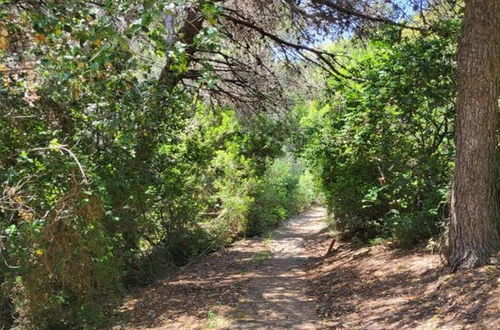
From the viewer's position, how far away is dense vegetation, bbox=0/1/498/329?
498cm

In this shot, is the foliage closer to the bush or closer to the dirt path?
the dirt path

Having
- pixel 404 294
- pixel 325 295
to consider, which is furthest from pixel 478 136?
pixel 325 295

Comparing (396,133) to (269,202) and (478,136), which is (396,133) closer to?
(478,136)

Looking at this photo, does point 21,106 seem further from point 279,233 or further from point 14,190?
point 279,233

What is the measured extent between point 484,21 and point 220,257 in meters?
8.85

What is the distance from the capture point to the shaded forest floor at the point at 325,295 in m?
5.47

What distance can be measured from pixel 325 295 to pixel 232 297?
61.5 inches

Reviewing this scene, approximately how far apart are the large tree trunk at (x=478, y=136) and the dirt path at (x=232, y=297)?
2.26 metres

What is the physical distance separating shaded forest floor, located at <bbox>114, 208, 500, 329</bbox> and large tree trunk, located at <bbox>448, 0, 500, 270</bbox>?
44cm

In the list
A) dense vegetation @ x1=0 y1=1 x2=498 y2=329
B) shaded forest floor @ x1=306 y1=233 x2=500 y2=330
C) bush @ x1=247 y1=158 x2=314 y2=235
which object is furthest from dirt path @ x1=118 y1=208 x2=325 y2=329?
bush @ x1=247 y1=158 x2=314 y2=235

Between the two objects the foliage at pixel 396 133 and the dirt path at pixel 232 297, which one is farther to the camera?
the foliage at pixel 396 133

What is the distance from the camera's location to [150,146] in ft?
29.0

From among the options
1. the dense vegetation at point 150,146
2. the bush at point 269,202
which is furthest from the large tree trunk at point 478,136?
the bush at point 269,202

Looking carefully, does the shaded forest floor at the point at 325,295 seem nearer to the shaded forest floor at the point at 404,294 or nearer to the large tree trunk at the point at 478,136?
the shaded forest floor at the point at 404,294
